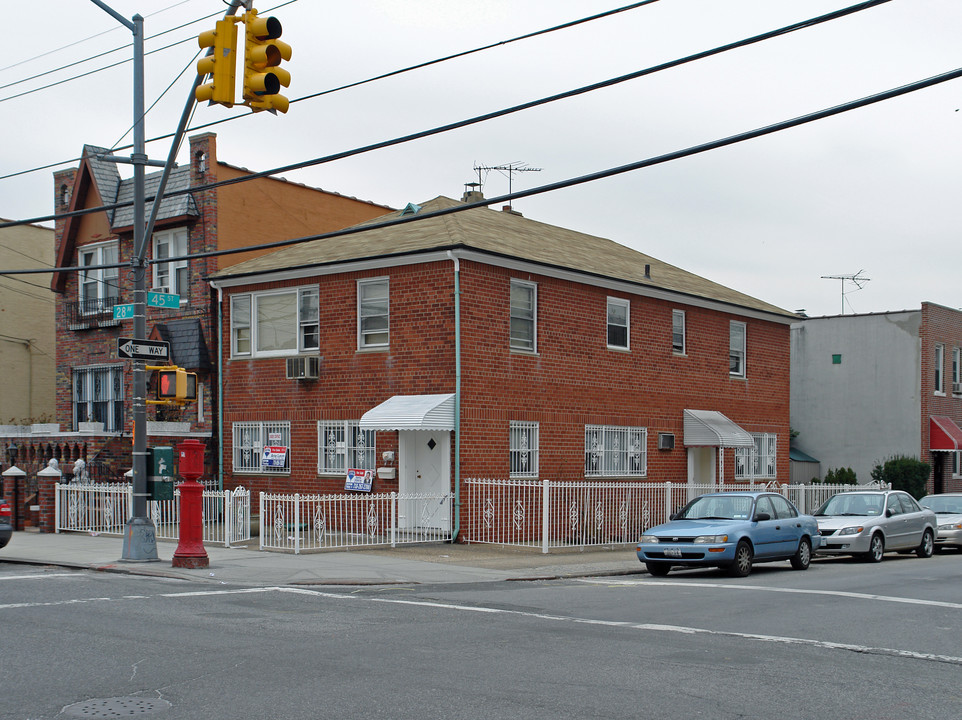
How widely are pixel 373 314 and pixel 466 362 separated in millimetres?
2653

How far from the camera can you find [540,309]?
22.9 meters

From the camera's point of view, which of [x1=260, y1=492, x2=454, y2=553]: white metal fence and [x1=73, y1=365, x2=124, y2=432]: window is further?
[x1=73, y1=365, x2=124, y2=432]: window

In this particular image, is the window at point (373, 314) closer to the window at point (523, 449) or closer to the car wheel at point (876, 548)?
the window at point (523, 449)

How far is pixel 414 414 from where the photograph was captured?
20.7m

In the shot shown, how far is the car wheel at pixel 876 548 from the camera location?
20.3 meters

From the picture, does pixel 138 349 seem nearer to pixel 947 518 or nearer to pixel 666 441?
pixel 666 441

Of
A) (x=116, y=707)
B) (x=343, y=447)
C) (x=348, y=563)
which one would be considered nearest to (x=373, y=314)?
(x=343, y=447)

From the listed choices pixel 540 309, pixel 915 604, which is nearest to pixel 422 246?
pixel 540 309

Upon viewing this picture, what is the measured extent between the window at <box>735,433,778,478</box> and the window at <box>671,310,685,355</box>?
366 centimetres

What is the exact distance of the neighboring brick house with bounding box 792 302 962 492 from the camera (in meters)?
35.5

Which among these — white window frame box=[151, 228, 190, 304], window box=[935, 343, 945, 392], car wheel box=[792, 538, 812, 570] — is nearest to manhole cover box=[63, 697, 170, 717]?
car wheel box=[792, 538, 812, 570]

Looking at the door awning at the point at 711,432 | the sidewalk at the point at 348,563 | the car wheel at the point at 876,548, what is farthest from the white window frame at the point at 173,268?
the car wheel at the point at 876,548

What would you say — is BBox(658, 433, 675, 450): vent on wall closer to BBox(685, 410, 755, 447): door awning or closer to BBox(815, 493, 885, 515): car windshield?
BBox(685, 410, 755, 447): door awning

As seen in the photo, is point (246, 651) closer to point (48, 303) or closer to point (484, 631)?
point (484, 631)
